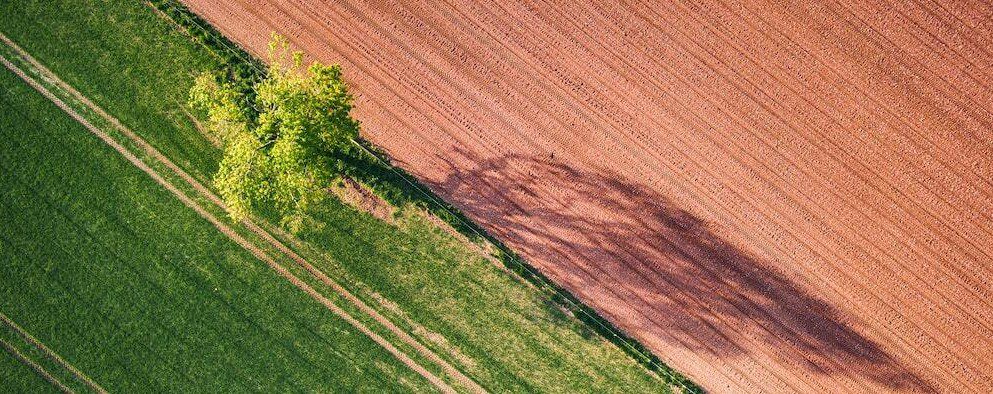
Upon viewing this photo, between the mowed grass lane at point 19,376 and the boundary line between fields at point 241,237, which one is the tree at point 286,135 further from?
the mowed grass lane at point 19,376

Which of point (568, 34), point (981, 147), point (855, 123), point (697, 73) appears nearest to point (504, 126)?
point (568, 34)

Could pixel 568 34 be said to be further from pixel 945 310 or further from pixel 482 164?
pixel 945 310

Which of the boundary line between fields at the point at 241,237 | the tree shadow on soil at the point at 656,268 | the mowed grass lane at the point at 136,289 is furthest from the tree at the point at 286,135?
the mowed grass lane at the point at 136,289

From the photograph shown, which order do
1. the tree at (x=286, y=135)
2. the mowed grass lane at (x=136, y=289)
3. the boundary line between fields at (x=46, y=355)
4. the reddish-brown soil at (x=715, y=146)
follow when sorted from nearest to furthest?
the tree at (x=286, y=135) < the reddish-brown soil at (x=715, y=146) < the mowed grass lane at (x=136, y=289) < the boundary line between fields at (x=46, y=355)

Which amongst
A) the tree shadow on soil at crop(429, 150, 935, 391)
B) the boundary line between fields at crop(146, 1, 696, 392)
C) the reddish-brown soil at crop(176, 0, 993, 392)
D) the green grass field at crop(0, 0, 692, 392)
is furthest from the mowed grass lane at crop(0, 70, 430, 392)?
the tree shadow on soil at crop(429, 150, 935, 391)

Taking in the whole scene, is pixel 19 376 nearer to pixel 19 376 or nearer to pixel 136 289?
pixel 19 376

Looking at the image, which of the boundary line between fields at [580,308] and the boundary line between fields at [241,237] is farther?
the boundary line between fields at [580,308]
